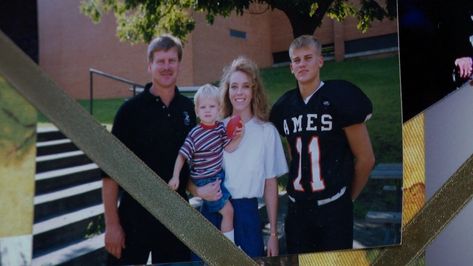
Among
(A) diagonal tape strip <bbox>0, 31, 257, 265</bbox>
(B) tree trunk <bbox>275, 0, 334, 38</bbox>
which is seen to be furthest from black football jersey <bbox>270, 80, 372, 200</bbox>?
(A) diagonal tape strip <bbox>0, 31, 257, 265</bbox>

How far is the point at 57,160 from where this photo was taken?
77.9 inches

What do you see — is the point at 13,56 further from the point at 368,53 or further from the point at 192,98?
the point at 368,53

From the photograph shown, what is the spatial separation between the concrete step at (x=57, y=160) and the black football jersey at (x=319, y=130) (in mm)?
885

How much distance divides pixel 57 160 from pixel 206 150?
0.62m

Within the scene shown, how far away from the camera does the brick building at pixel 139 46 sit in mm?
2025

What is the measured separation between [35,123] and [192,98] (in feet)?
2.14

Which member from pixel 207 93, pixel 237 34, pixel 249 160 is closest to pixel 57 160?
pixel 207 93

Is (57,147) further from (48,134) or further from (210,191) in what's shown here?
(210,191)

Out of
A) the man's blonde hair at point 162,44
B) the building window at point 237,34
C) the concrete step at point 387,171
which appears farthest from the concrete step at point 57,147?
the concrete step at point 387,171

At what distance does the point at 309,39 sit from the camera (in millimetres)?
2309

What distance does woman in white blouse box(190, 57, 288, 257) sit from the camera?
7.15ft

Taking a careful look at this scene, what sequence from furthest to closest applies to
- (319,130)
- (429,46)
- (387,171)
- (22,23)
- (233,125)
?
1. (429,46)
2. (387,171)
3. (319,130)
4. (233,125)
5. (22,23)

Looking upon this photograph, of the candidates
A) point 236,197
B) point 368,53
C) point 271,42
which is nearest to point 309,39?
point 271,42

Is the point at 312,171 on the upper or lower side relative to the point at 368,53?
lower
